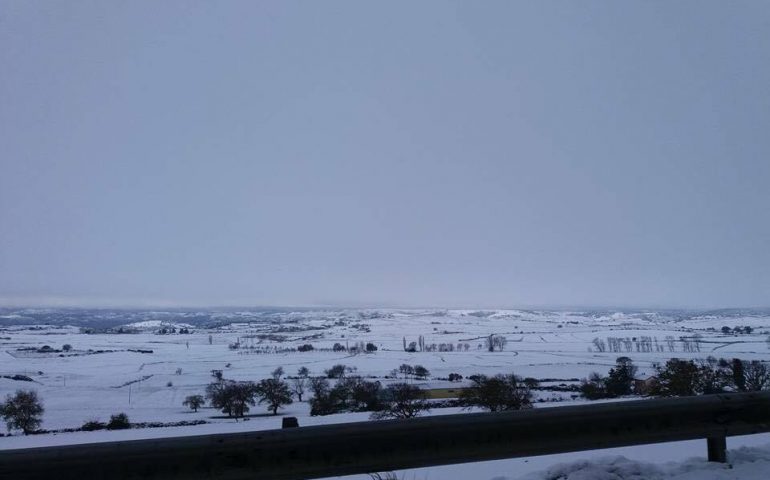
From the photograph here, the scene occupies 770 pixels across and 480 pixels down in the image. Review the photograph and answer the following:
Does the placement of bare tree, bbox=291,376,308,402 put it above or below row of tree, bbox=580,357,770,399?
below

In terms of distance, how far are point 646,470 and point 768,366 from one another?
10325 mm

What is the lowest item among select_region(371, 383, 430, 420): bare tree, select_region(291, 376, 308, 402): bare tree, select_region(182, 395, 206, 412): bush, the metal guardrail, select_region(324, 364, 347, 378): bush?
select_region(324, 364, 347, 378): bush

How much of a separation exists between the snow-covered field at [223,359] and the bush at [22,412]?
324 millimetres

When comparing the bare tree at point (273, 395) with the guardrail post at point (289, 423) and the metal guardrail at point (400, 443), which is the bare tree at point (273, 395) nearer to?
the guardrail post at point (289, 423)

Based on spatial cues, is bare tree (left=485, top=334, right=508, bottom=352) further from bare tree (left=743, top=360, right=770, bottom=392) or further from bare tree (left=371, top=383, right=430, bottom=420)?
bare tree (left=371, top=383, right=430, bottom=420)

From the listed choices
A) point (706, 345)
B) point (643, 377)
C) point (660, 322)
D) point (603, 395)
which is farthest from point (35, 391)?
point (660, 322)

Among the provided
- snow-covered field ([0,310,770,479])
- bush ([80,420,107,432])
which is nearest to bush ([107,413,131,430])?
bush ([80,420,107,432])

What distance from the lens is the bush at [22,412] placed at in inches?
360

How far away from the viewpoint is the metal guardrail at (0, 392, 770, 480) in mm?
3178

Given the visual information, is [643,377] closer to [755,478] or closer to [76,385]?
[755,478]

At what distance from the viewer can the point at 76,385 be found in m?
14.7

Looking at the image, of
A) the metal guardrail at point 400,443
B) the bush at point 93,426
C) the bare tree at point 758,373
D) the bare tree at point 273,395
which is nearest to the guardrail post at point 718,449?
the metal guardrail at point 400,443

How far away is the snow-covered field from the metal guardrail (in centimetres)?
55

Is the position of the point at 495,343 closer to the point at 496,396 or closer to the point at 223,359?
the point at 223,359
